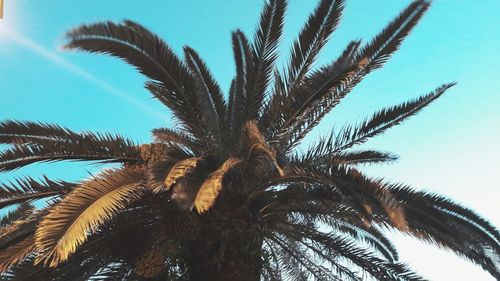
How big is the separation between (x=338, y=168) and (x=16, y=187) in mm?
5096

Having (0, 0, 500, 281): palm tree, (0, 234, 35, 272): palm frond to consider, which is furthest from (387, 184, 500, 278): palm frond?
(0, 234, 35, 272): palm frond

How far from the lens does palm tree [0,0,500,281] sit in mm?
9172

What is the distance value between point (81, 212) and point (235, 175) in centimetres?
269

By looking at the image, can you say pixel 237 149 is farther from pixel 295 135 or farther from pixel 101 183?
pixel 101 183

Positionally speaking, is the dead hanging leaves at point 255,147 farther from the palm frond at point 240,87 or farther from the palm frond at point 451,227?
the palm frond at point 451,227

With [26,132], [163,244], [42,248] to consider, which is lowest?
[42,248]

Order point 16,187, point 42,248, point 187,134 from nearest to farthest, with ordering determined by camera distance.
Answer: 1. point 42,248
2. point 16,187
3. point 187,134

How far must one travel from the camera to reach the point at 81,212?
317 inches

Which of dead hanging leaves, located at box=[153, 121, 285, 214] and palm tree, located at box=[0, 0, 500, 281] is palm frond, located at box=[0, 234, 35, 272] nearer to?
palm tree, located at box=[0, 0, 500, 281]

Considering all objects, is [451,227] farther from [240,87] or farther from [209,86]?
[209,86]

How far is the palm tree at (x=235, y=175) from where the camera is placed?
9172 millimetres

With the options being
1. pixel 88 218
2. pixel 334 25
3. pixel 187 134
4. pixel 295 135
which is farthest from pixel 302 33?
pixel 88 218

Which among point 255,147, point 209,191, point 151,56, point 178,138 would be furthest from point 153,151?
point 209,191

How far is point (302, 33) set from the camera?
33.9 ft
